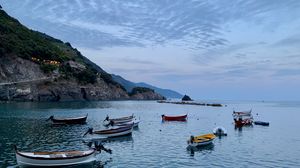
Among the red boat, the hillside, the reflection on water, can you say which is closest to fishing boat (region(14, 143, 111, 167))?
the reflection on water

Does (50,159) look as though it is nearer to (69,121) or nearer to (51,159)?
(51,159)

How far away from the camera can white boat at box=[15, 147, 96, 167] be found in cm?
3128

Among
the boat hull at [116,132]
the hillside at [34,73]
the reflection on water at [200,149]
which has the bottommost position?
the reflection on water at [200,149]

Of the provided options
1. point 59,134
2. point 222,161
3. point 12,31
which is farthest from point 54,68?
point 222,161

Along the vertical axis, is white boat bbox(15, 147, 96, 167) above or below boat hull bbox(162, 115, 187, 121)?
below

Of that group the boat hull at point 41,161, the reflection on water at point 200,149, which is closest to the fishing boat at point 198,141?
the reflection on water at point 200,149

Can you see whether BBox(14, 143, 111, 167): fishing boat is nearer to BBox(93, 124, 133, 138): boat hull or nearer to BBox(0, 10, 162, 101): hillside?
BBox(93, 124, 133, 138): boat hull

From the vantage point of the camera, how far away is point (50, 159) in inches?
1244

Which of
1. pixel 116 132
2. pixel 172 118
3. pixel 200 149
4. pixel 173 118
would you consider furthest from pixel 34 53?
pixel 200 149

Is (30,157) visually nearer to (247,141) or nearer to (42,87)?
(247,141)

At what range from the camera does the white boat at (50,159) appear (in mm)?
31281

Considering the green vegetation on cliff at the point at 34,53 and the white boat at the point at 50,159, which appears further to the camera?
the green vegetation on cliff at the point at 34,53

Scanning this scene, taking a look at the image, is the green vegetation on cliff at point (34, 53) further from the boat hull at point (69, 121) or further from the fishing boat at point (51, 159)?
the fishing boat at point (51, 159)

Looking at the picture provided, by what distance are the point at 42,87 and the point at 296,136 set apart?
12687 centimetres
